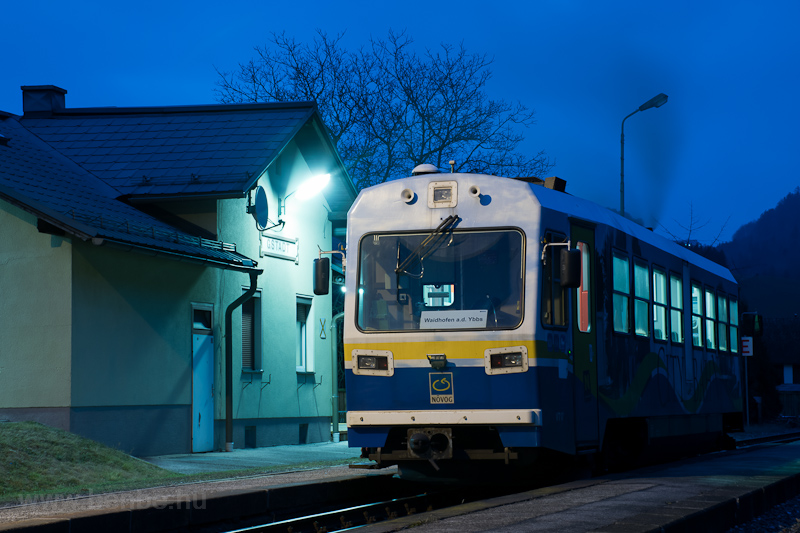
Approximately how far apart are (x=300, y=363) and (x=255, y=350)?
2686mm

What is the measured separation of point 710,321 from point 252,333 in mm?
8930

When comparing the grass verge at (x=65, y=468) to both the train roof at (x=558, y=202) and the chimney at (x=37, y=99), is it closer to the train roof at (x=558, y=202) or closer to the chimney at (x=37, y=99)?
the train roof at (x=558, y=202)

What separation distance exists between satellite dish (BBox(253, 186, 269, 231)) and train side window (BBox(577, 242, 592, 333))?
10252 millimetres

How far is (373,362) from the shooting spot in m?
11.4

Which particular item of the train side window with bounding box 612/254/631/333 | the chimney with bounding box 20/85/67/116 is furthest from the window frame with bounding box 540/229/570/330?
the chimney with bounding box 20/85/67/116

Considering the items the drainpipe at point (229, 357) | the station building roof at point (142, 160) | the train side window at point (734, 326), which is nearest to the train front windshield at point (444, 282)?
the station building roof at point (142, 160)

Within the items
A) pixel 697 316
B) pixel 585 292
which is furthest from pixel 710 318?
pixel 585 292

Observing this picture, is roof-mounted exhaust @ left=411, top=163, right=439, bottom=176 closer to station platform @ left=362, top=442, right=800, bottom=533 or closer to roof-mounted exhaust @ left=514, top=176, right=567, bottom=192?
roof-mounted exhaust @ left=514, top=176, right=567, bottom=192

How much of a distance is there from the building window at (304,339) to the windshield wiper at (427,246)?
1310 centimetres

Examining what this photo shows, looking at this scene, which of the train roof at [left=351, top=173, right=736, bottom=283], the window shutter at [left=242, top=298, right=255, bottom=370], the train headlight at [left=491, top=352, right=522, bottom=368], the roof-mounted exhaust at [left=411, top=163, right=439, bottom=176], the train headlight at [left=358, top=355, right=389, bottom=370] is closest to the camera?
the train headlight at [left=491, top=352, right=522, bottom=368]

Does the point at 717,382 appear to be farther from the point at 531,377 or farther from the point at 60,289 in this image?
the point at 60,289

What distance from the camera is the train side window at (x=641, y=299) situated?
13641mm

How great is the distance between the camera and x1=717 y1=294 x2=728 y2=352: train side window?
1816 cm

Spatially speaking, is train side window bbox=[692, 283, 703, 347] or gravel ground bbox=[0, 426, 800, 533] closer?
gravel ground bbox=[0, 426, 800, 533]
